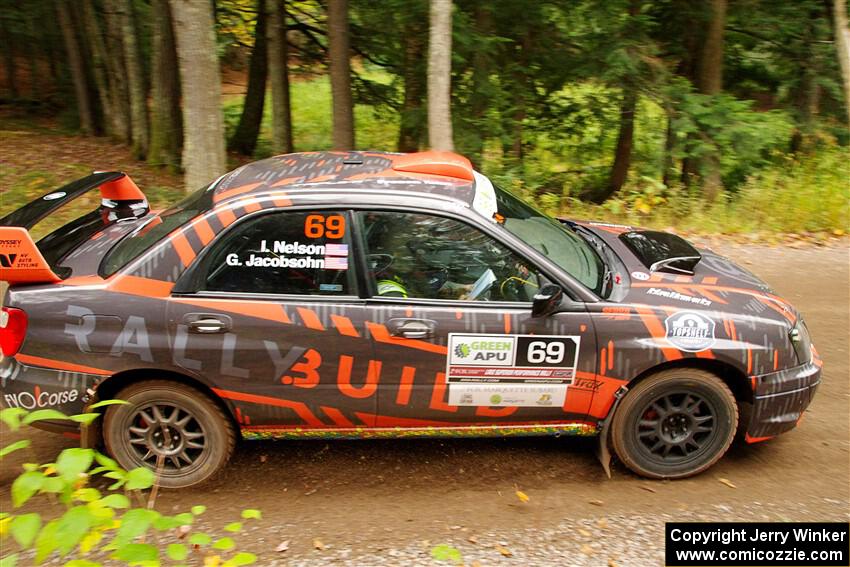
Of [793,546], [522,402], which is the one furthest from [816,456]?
[522,402]

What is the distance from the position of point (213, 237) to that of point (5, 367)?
1.40 metres

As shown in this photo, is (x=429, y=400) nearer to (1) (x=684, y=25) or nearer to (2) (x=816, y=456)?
(2) (x=816, y=456)

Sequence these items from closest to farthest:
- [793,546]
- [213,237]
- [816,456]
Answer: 1. [793,546]
2. [213,237]
3. [816,456]

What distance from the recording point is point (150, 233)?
163 inches

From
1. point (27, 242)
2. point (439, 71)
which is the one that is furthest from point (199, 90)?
point (27, 242)

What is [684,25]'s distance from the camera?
11742 mm

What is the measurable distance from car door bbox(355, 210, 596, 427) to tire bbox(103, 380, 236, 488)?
0.97 m

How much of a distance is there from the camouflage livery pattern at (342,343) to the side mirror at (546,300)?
6 centimetres

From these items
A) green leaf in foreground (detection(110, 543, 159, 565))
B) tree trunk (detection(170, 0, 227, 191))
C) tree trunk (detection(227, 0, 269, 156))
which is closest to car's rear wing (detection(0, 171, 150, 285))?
green leaf in foreground (detection(110, 543, 159, 565))

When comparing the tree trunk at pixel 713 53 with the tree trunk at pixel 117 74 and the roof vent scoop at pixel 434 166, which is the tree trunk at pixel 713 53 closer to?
the roof vent scoop at pixel 434 166

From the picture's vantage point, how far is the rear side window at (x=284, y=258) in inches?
152

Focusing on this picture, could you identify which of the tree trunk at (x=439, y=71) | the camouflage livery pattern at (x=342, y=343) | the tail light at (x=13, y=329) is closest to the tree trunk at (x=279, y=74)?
the tree trunk at (x=439, y=71)

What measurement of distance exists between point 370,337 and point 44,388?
183 cm

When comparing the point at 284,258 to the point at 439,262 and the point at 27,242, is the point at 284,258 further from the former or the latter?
the point at 27,242
